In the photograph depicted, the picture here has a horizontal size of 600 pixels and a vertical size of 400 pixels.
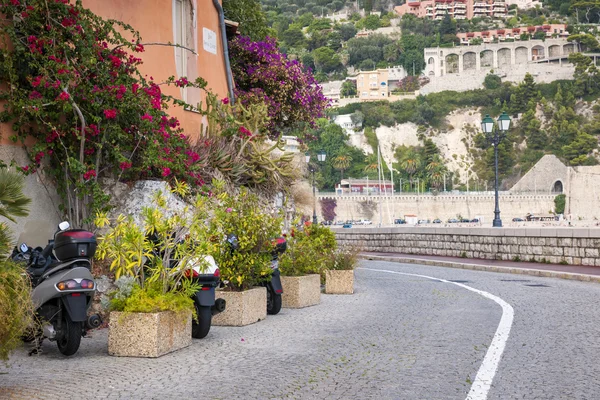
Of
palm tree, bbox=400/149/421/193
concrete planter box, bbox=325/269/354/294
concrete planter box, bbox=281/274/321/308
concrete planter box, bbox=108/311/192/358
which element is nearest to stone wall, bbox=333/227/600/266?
concrete planter box, bbox=325/269/354/294

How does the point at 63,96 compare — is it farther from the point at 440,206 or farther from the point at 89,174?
the point at 440,206

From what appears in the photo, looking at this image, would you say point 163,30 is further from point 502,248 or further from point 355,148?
point 355,148

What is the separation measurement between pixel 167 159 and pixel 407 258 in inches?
663

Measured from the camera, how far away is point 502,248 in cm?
2394

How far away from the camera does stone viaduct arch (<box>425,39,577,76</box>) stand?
633 feet

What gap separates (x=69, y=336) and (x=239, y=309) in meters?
2.68

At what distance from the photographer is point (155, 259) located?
26.4 ft

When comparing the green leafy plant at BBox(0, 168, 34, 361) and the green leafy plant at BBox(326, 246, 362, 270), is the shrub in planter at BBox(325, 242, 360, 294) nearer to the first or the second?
the green leafy plant at BBox(326, 246, 362, 270)

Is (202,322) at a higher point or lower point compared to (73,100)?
lower

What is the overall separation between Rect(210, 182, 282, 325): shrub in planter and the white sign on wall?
539cm

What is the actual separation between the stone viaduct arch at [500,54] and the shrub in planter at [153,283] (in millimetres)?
189805

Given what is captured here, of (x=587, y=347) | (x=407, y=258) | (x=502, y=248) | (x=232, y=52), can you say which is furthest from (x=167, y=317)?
(x=407, y=258)

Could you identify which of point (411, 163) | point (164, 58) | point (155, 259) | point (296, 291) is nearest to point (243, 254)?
point (296, 291)

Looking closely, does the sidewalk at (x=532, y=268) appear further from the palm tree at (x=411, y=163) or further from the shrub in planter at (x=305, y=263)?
the palm tree at (x=411, y=163)
